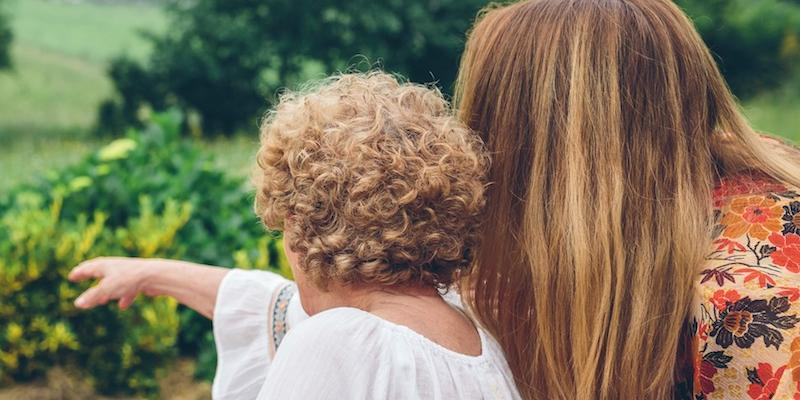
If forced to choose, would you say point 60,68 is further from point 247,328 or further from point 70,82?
point 247,328

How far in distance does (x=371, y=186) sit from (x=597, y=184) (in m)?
0.48

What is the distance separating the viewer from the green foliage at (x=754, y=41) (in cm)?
1277

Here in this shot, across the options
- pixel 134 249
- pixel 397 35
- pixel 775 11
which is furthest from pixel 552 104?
pixel 775 11

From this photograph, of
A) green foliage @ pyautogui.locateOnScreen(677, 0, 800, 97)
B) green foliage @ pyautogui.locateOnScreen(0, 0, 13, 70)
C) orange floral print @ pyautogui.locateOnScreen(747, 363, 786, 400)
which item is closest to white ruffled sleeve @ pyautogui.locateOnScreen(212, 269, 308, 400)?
orange floral print @ pyautogui.locateOnScreen(747, 363, 786, 400)

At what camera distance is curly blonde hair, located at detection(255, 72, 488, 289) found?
1.82m

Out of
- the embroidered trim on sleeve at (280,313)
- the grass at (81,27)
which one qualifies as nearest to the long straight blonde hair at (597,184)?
the embroidered trim on sleeve at (280,313)

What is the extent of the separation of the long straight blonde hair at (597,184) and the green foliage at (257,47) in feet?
28.4

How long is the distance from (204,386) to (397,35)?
773cm

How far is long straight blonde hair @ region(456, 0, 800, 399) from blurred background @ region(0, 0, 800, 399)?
1960 millimetres

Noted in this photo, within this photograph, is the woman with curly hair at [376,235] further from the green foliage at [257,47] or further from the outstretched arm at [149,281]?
the green foliage at [257,47]

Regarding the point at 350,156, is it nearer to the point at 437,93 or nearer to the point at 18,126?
the point at 437,93

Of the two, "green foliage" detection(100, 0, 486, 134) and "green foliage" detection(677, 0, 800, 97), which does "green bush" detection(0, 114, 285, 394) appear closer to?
"green foliage" detection(100, 0, 486, 134)

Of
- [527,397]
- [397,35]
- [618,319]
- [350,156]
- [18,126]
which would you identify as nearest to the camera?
[350,156]

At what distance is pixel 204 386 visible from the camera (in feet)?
12.9
